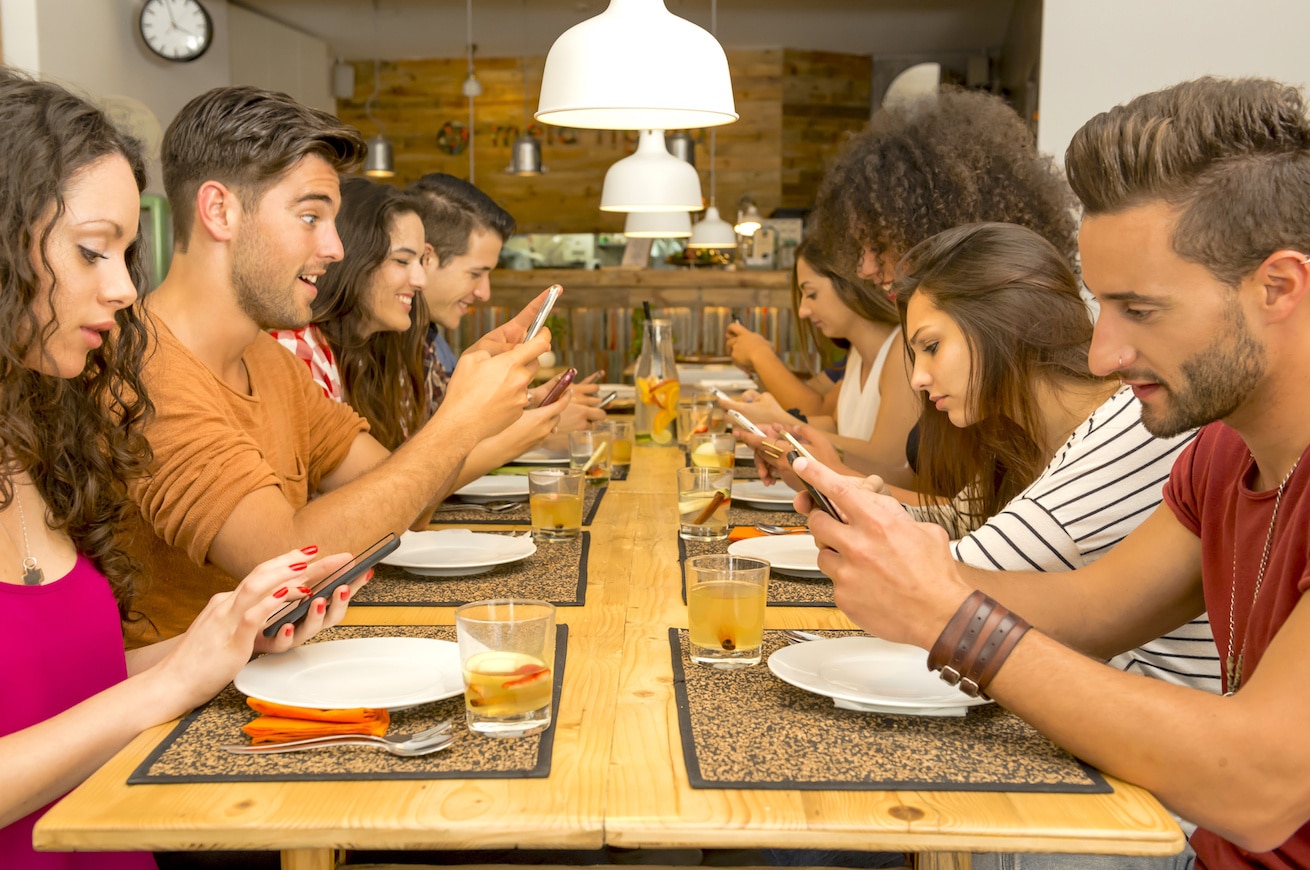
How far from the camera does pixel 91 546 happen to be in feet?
Result: 4.79

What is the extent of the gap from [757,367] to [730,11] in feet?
14.3

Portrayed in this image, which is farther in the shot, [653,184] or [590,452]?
[653,184]

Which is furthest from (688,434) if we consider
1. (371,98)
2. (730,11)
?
(371,98)

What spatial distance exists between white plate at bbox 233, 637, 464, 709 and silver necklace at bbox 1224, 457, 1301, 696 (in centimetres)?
84

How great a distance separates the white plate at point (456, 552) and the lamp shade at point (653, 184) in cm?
150

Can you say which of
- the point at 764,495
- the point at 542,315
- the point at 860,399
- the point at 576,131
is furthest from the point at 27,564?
the point at 576,131

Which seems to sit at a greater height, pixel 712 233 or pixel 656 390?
pixel 712 233

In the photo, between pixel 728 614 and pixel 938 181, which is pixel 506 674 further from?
pixel 938 181

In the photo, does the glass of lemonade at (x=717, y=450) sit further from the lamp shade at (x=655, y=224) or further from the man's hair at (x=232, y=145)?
the lamp shade at (x=655, y=224)

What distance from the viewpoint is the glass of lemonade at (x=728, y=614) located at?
135cm

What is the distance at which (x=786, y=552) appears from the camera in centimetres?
187

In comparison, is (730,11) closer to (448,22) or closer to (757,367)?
(448,22)

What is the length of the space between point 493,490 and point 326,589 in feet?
4.11

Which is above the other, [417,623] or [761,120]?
[761,120]
